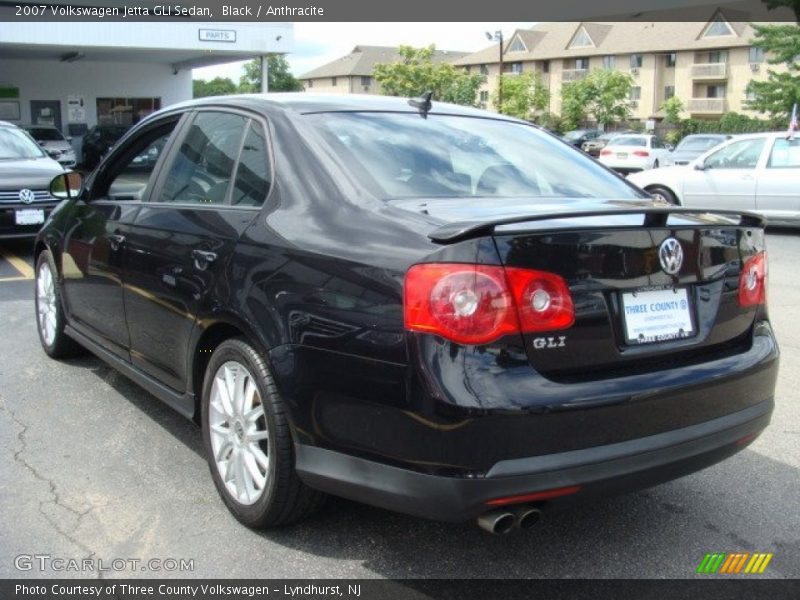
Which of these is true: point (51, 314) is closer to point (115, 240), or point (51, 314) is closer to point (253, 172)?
point (115, 240)

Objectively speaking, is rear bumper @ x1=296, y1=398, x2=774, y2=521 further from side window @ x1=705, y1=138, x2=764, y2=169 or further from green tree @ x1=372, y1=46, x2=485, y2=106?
green tree @ x1=372, y1=46, x2=485, y2=106

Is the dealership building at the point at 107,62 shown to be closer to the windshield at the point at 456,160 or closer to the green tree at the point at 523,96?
the windshield at the point at 456,160

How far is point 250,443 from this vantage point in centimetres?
315

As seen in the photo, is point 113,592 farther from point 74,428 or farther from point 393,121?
point 393,121

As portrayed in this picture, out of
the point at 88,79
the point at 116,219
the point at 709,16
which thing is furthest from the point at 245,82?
the point at 116,219

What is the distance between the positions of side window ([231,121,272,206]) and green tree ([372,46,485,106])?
71.0 meters

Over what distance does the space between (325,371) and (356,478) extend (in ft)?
1.19

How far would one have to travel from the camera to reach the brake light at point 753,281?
304 cm

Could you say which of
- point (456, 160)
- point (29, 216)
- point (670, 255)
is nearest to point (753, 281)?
point (670, 255)

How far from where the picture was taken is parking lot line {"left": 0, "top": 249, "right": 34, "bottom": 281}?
8.70 m

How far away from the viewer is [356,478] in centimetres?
267

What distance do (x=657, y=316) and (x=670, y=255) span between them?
212 millimetres

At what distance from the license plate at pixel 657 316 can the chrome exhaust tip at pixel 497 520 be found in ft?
2.25

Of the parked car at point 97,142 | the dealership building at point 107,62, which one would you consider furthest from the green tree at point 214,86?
the parked car at point 97,142
